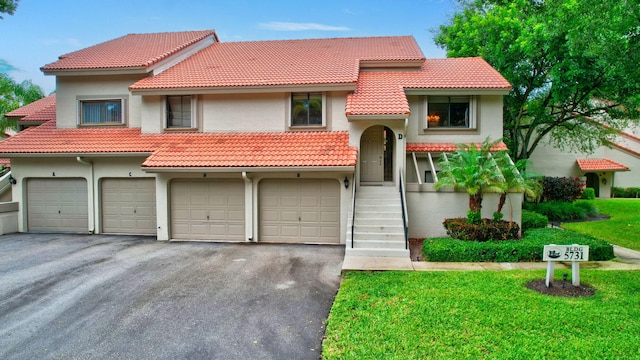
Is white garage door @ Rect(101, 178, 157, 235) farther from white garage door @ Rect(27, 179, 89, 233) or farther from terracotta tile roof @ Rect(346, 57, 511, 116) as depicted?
terracotta tile roof @ Rect(346, 57, 511, 116)

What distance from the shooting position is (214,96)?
1367 cm

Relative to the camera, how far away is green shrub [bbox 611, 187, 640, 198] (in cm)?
2495

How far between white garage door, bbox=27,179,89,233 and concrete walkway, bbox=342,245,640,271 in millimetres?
11278

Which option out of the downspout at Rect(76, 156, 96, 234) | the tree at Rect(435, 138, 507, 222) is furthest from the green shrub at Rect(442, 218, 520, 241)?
the downspout at Rect(76, 156, 96, 234)

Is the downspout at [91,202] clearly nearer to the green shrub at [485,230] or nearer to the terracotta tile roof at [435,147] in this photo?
the terracotta tile roof at [435,147]

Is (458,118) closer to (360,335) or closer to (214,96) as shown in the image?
(214,96)

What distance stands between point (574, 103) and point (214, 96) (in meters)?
16.4

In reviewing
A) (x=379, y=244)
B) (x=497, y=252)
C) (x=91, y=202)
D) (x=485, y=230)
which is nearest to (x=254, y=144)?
(x=379, y=244)

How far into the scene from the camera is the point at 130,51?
16.3 m

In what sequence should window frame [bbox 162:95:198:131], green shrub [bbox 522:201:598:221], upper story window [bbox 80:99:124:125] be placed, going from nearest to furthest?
window frame [bbox 162:95:198:131]
upper story window [bbox 80:99:124:125]
green shrub [bbox 522:201:598:221]

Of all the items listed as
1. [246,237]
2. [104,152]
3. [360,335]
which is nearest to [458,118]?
[246,237]

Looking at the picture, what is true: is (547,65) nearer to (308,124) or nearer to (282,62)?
(308,124)

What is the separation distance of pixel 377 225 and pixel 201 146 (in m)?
7.02

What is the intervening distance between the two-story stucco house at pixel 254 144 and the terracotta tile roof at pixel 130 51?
5.7 inches
